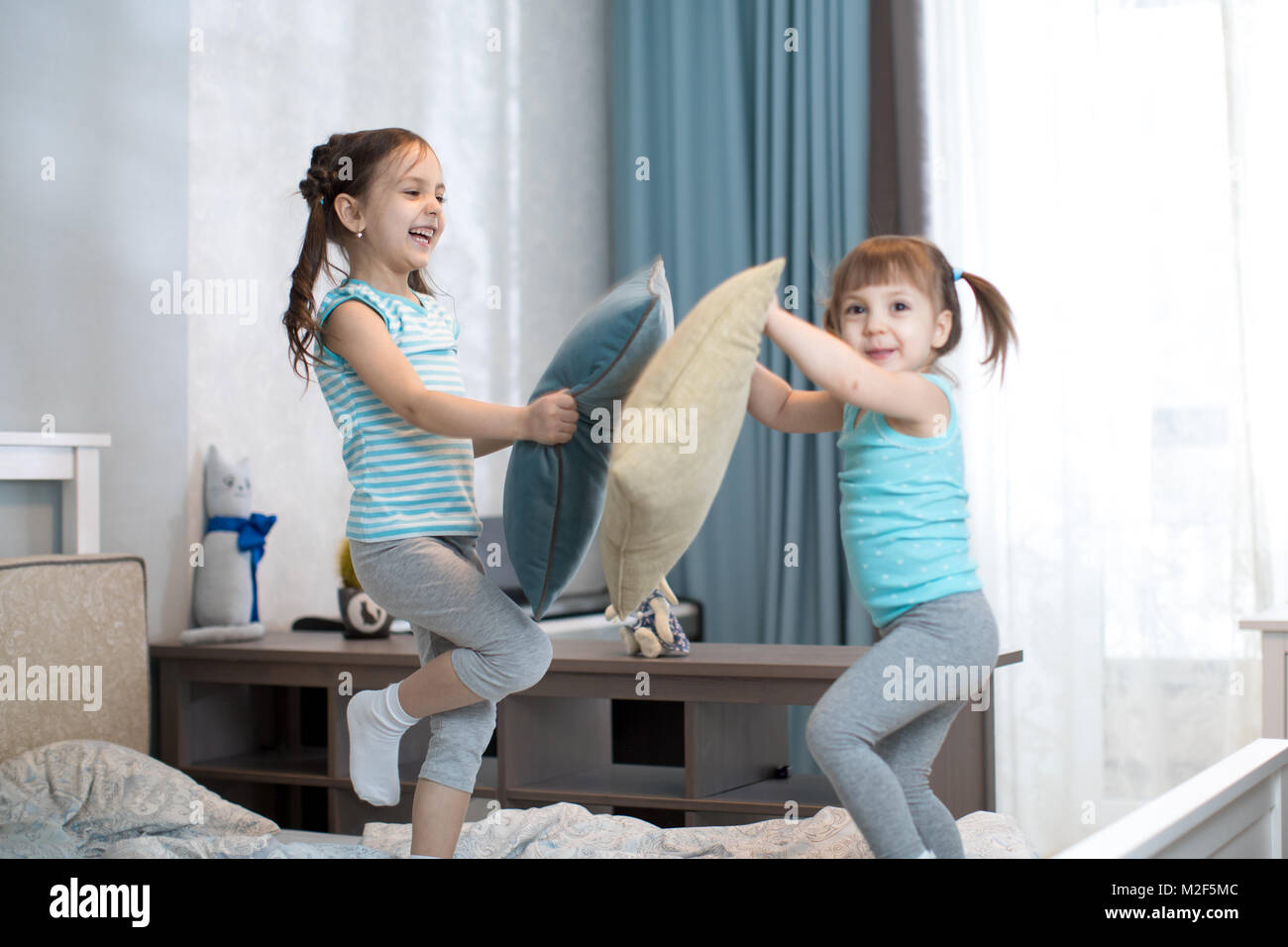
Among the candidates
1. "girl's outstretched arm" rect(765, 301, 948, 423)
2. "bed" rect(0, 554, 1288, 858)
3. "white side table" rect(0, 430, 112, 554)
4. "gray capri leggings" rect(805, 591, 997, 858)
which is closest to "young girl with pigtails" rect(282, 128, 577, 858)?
"bed" rect(0, 554, 1288, 858)

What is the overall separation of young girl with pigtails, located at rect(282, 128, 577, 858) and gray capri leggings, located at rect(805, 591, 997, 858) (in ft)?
1.26

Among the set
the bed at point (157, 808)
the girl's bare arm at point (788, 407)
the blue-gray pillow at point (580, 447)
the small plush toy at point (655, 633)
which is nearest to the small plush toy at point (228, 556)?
the bed at point (157, 808)

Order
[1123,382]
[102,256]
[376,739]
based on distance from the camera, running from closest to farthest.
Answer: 1. [376,739]
2. [102,256]
3. [1123,382]

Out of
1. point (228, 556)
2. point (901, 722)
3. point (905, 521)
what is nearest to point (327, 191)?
A: point (905, 521)

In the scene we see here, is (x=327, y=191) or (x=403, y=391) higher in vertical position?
(x=327, y=191)

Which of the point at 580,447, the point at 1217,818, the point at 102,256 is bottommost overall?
the point at 1217,818

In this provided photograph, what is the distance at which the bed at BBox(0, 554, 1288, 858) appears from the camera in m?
1.26

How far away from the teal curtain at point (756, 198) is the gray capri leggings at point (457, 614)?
1.90 metres

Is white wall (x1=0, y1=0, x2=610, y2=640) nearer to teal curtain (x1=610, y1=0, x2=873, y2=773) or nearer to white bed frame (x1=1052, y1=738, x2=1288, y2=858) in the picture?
teal curtain (x1=610, y1=0, x2=873, y2=773)

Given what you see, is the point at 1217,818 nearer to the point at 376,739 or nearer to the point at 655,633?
the point at 376,739

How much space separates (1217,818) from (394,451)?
Answer: 912 millimetres

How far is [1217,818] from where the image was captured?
3.69 feet
